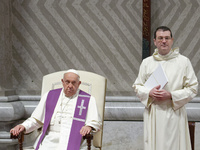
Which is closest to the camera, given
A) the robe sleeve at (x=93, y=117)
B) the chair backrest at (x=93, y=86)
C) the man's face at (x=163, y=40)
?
the man's face at (x=163, y=40)

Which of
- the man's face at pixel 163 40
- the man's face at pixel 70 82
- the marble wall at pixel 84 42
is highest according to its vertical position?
the marble wall at pixel 84 42

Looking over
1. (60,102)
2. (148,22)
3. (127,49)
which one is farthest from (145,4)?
(60,102)

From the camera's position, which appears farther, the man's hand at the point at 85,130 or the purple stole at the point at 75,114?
the purple stole at the point at 75,114

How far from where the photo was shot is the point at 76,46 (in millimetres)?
6035

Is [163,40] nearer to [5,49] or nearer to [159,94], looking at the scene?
[159,94]

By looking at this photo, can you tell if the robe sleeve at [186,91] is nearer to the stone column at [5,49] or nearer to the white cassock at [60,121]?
the white cassock at [60,121]

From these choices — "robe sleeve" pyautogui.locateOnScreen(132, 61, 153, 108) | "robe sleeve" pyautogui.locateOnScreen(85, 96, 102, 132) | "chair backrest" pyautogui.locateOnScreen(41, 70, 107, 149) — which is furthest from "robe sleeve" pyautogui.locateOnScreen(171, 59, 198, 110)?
"chair backrest" pyautogui.locateOnScreen(41, 70, 107, 149)

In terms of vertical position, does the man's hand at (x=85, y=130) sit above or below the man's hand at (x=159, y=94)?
below

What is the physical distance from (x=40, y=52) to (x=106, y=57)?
120cm

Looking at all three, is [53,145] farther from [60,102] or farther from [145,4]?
[145,4]

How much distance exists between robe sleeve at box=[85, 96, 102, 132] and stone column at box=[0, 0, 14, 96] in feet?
6.93

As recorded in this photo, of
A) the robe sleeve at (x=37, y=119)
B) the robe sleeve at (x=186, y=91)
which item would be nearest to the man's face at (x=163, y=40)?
the robe sleeve at (x=186, y=91)

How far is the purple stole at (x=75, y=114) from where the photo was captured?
3.88 m

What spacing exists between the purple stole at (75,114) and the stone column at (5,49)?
174cm
